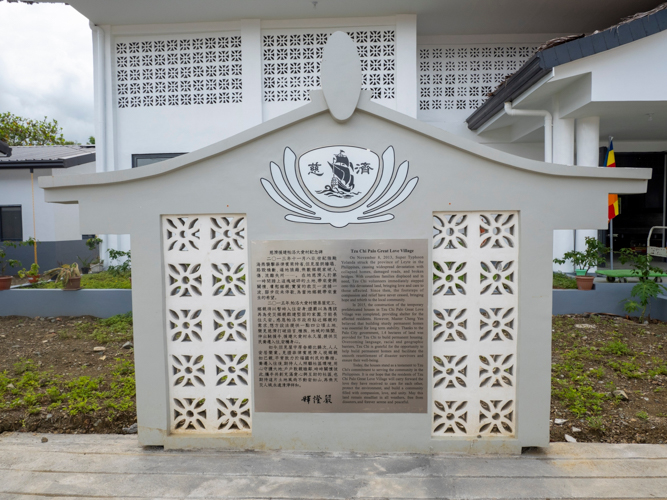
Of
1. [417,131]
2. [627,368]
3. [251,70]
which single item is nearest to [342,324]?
[417,131]

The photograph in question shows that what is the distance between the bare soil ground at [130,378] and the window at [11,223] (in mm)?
7459

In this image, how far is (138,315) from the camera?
3086 millimetres

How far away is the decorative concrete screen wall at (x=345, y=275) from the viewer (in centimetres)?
294

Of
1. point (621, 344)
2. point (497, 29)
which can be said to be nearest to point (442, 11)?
point (497, 29)

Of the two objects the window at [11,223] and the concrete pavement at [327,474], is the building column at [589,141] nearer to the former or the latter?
the concrete pavement at [327,474]

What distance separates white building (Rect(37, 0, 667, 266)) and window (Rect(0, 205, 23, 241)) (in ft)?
19.7

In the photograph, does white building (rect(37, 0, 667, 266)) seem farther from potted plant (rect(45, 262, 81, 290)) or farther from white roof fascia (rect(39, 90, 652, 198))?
white roof fascia (rect(39, 90, 652, 198))

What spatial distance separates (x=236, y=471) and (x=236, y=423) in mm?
345

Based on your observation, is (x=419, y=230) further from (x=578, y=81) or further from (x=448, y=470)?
(x=578, y=81)

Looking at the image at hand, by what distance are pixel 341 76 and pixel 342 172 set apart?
0.60m

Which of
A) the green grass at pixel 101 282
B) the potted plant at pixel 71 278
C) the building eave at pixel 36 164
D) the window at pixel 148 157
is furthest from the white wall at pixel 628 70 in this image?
the building eave at pixel 36 164

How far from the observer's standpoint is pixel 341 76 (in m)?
2.85

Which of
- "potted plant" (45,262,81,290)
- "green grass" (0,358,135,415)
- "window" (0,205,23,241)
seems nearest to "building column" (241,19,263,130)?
"potted plant" (45,262,81,290)

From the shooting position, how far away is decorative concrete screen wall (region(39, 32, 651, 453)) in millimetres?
2938
